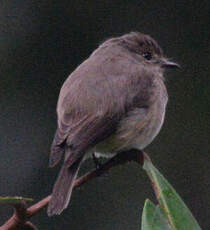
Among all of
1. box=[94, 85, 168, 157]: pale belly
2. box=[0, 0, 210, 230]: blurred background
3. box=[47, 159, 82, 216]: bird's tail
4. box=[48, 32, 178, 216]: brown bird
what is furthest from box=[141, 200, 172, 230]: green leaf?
box=[0, 0, 210, 230]: blurred background

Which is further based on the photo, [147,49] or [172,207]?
[147,49]

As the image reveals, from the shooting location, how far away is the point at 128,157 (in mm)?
2896

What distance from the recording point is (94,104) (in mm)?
3480

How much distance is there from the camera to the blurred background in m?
6.59

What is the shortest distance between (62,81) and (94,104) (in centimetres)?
393

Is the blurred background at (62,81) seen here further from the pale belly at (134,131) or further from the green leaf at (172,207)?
the green leaf at (172,207)

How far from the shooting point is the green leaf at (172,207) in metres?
2.05

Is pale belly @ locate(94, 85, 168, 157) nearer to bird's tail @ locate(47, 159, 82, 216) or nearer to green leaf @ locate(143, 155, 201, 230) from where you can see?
bird's tail @ locate(47, 159, 82, 216)

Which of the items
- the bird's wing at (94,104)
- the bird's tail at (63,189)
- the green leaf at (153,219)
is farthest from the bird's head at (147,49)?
the green leaf at (153,219)

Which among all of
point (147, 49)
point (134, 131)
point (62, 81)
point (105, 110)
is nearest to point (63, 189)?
point (105, 110)

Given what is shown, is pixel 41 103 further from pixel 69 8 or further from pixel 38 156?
pixel 69 8

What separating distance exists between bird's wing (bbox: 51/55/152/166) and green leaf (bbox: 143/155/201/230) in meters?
0.92

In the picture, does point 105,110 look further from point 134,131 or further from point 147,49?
point 147,49

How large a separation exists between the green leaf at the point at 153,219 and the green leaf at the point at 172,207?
26 mm
